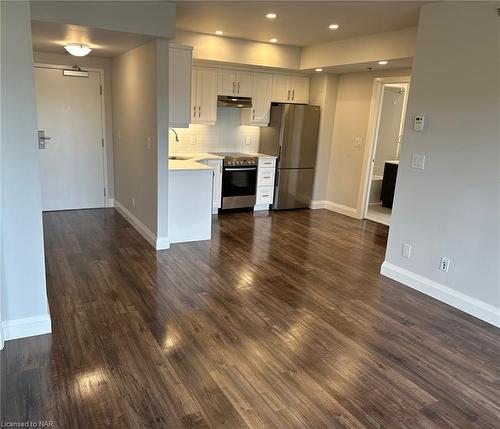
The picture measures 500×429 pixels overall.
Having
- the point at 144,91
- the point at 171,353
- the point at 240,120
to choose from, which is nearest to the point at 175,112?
the point at 144,91

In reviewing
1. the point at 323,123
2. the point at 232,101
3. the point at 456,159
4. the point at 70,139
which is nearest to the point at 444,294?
the point at 456,159

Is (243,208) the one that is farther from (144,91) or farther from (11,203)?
(11,203)

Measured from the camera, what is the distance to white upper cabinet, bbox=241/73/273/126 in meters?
6.39

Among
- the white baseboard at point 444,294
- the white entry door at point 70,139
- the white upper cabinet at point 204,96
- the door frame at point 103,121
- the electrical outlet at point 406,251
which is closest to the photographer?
the white baseboard at point 444,294

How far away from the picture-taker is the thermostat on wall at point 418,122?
11.9 ft

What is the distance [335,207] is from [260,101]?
225cm

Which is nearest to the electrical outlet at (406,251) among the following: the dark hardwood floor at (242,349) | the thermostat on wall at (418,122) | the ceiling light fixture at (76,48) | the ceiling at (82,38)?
the dark hardwood floor at (242,349)

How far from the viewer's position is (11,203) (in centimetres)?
244

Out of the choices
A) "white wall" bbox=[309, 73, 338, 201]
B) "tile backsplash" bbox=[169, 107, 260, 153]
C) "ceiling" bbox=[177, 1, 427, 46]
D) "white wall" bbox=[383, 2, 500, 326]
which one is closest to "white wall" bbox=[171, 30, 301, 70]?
"ceiling" bbox=[177, 1, 427, 46]

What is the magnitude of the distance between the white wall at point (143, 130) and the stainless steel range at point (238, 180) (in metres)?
1.49

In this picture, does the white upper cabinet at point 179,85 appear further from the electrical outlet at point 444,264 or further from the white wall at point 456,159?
the electrical outlet at point 444,264

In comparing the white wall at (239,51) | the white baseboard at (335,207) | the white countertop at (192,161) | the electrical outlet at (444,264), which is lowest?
the white baseboard at (335,207)

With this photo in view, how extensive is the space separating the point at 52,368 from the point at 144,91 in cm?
316

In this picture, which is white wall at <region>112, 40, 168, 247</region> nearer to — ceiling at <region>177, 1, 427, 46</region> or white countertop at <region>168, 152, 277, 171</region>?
white countertop at <region>168, 152, 277, 171</region>
